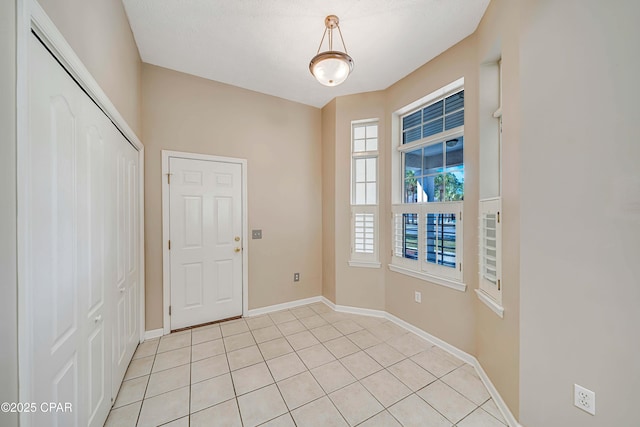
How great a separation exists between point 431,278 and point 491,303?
2.44ft

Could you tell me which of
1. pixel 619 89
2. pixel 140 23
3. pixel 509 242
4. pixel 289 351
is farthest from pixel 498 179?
pixel 140 23

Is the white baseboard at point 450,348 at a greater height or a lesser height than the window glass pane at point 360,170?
lesser

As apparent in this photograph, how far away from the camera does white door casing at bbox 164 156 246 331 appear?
9.09 feet

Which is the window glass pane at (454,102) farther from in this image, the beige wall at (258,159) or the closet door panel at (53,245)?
the closet door panel at (53,245)

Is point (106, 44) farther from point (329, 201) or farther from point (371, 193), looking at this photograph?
point (371, 193)

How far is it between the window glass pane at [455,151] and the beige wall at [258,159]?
1.83 m

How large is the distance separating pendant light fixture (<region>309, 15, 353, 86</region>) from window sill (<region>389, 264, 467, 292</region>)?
2.14 m

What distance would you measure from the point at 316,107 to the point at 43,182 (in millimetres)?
3308

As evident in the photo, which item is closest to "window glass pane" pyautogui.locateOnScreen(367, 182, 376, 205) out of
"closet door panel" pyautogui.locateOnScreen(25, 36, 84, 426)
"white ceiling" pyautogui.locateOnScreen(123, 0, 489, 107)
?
"white ceiling" pyautogui.locateOnScreen(123, 0, 489, 107)

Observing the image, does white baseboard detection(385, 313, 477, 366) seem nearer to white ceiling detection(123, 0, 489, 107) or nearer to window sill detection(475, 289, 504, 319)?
window sill detection(475, 289, 504, 319)

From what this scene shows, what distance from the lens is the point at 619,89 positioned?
1113 mm

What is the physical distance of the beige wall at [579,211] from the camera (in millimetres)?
1095

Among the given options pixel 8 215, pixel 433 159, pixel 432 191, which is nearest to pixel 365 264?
pixel 432 191

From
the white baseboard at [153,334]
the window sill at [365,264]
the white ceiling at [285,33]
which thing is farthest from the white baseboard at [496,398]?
the white baseboard at [153,334]
